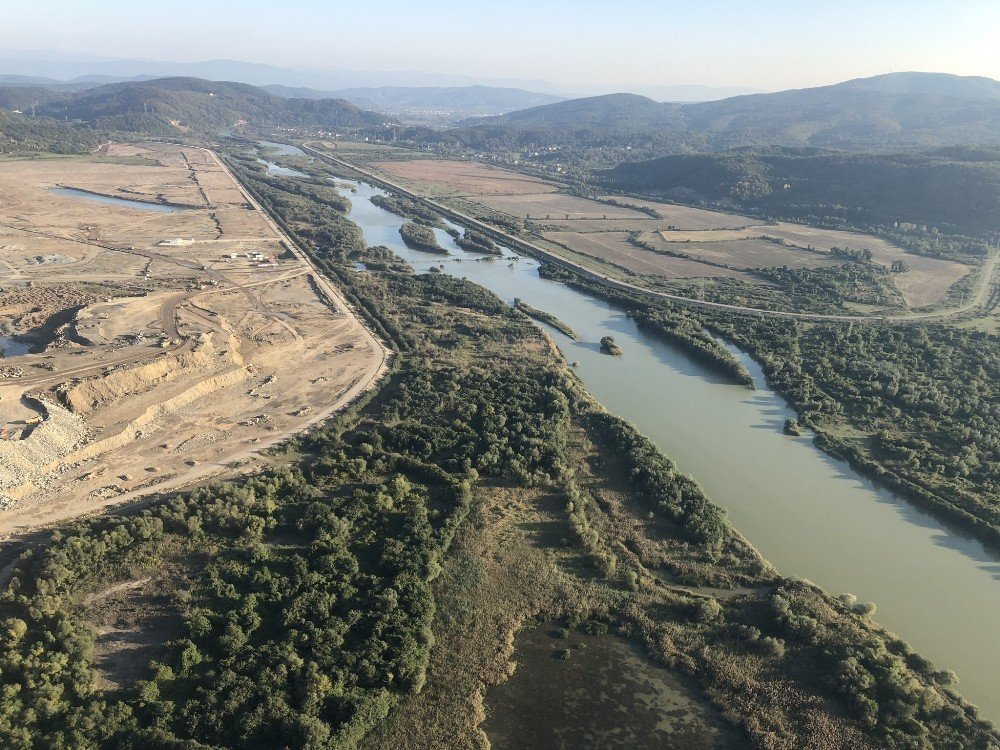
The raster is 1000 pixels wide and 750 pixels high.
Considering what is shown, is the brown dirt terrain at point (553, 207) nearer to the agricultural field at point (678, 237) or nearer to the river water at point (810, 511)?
the agricultural field at point (678, 237)

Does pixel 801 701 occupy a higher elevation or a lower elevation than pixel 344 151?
lower

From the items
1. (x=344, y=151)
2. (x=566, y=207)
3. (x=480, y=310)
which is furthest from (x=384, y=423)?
(x=344, y=151)

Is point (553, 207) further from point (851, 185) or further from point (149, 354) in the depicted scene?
point (149, 354)

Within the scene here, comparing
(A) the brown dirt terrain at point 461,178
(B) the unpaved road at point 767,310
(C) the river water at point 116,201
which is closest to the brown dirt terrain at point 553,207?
(A) the brown dirt terrain at point 461,178

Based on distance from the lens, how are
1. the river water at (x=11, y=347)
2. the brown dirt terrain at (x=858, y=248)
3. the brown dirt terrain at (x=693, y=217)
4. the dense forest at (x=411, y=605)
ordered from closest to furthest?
1. the dense forest at (x=411, y=605)
2. the river water at (x=11, y=347)
3. the brown dirt terrain at (x=858, y=248)
4. the brown dirt terrain at (x=693, y=217)

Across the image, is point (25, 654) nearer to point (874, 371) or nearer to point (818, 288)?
point (874, 371)

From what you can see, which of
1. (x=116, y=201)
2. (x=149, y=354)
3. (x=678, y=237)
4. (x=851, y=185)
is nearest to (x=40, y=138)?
(x=116, y=201)
